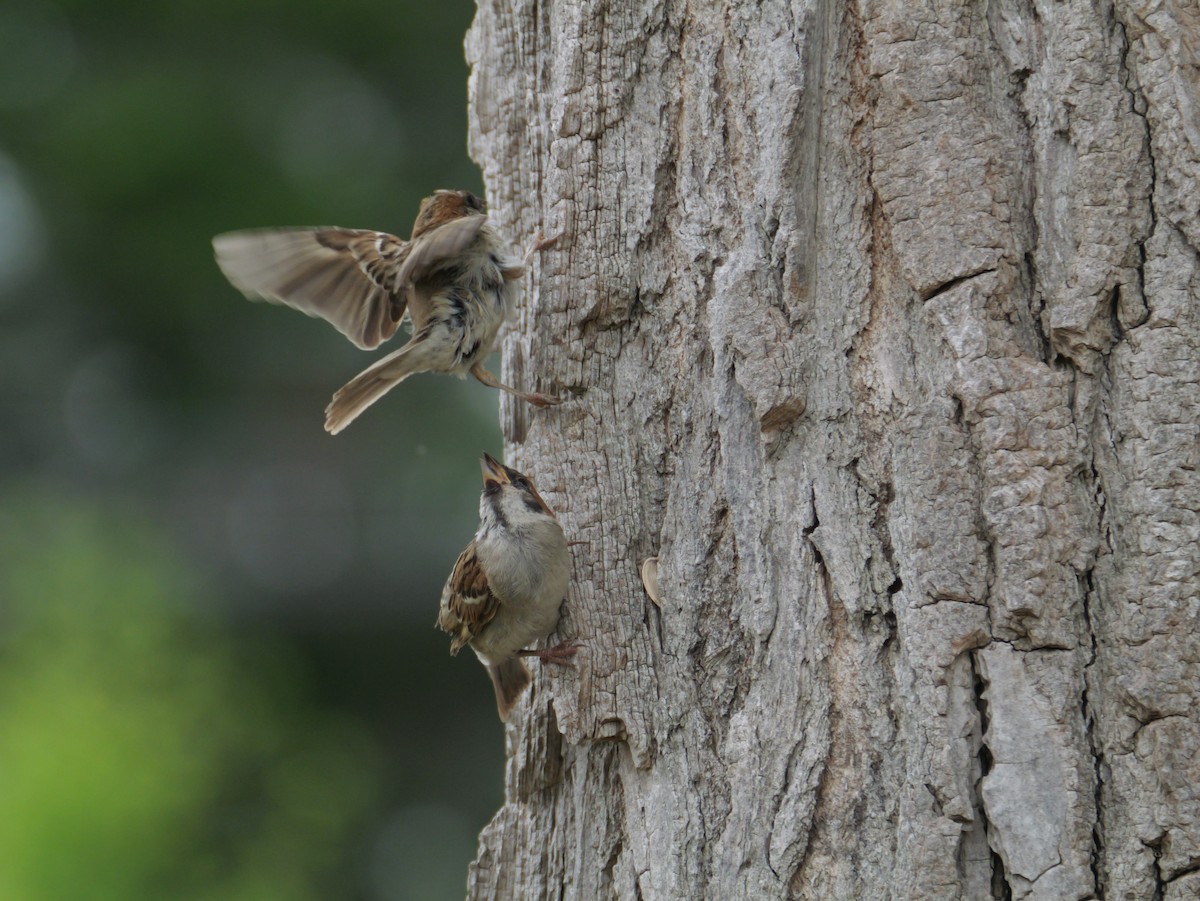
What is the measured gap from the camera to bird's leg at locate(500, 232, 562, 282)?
2.35 metres

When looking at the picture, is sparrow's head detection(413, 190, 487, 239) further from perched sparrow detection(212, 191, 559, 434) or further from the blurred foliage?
the blurred foliage

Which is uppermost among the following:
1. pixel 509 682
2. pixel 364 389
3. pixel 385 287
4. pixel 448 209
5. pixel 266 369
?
pixel 266 369

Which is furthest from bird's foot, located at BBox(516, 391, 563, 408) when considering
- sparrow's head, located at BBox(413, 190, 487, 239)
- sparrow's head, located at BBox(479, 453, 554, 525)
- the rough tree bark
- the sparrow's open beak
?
sparrow's head, located at BBox(413, 190, 487, 239)

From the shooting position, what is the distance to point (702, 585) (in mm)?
2096

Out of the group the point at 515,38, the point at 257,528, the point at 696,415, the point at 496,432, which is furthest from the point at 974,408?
the point at 257,528

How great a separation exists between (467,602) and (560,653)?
26.6 inches

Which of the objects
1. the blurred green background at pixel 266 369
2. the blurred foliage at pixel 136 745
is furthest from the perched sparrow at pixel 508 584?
the blurred green background at pixel 266 369

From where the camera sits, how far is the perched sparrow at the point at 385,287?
10.2 ft

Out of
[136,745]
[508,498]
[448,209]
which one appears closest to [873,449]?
[508,498]

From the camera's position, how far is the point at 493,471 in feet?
9.31

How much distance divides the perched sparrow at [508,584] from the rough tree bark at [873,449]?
9 centimetres

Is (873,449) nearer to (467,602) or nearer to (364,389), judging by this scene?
(467,602)

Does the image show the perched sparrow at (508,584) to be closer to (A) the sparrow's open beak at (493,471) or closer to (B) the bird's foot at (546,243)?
(A) the sparrow's open beak at (493,471)

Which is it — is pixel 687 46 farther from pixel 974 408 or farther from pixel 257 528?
pixel 257 528
